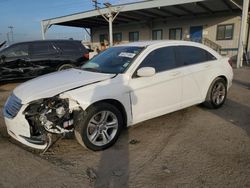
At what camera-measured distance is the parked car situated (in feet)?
→ 11.5

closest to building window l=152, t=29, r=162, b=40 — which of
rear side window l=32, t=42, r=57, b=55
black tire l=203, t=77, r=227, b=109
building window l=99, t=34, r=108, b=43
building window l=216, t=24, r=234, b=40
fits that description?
building window l=216, t=24, r=234, b=40

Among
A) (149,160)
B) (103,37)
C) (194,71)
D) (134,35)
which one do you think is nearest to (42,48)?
(194,71)

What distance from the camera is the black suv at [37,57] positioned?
8977mm

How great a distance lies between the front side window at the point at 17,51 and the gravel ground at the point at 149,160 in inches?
194

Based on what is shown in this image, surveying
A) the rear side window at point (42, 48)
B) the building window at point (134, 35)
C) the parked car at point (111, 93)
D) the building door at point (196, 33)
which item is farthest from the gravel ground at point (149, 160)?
the building window at point (134, 35)

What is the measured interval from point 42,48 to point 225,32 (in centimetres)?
1569

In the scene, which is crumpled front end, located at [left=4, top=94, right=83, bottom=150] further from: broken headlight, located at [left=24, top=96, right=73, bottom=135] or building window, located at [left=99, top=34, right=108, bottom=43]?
building window, located at [left=99, top=34, right=108, bottom=43]

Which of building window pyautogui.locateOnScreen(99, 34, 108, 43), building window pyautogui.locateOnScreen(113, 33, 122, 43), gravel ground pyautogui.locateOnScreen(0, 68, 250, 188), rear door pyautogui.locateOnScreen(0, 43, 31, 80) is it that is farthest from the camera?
building window pyautogui.locateOnScreen(99, 34, 108, 43)

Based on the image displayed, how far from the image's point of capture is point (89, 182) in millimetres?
2980

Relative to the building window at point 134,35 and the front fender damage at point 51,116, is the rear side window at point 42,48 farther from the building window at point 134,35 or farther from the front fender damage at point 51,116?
the building window at point 134,35

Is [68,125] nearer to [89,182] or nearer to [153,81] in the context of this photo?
[89,182]

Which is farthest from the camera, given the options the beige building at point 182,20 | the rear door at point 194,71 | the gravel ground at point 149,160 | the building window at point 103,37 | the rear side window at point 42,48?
the building window at point 103,37

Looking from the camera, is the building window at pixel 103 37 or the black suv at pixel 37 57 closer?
the black suv at pixel 37 57

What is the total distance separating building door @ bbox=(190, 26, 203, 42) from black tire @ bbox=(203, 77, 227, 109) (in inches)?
640
